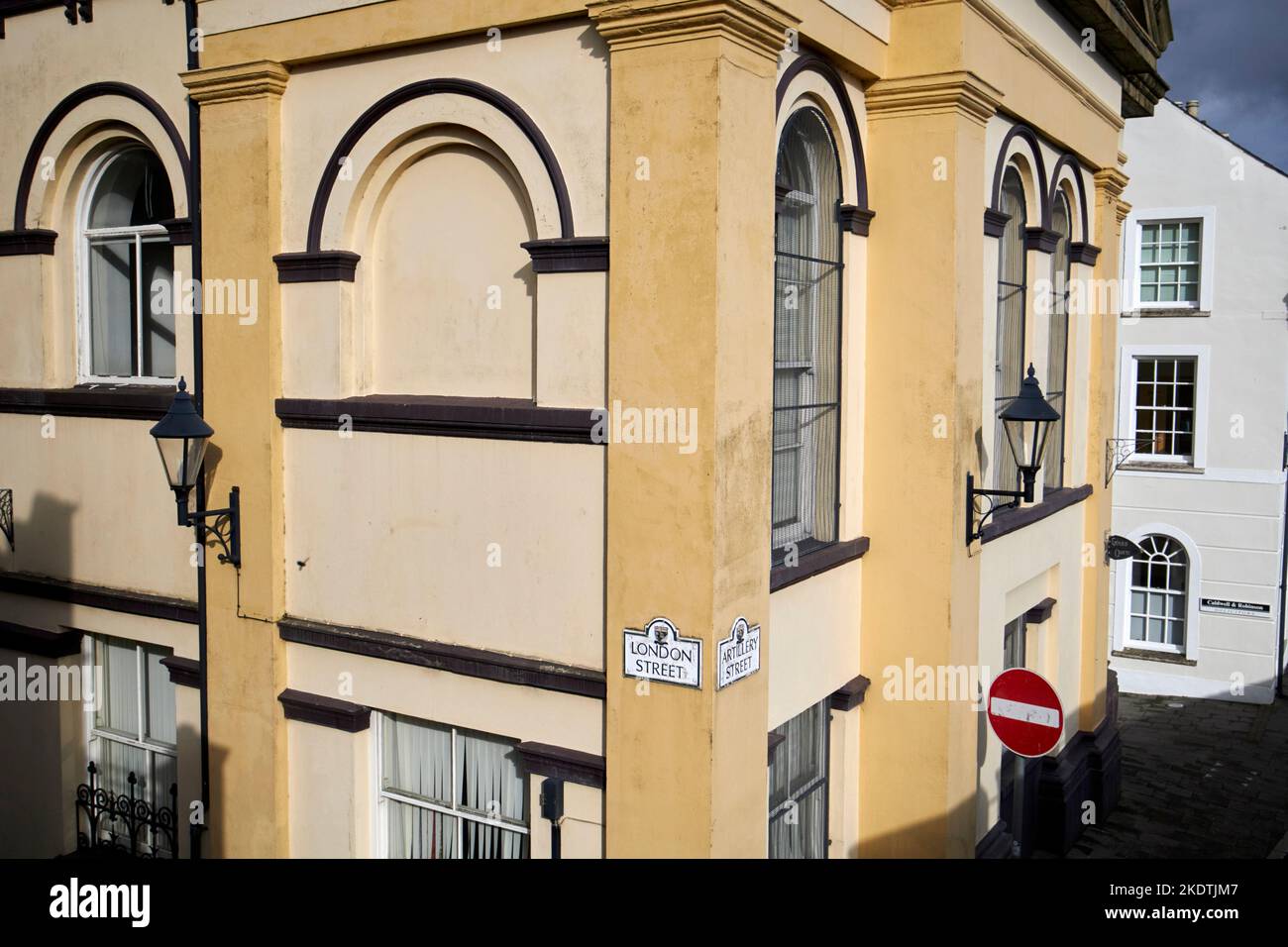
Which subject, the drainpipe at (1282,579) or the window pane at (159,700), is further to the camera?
the drainpipe at (1282,579)

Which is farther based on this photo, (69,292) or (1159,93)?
(1159,93)

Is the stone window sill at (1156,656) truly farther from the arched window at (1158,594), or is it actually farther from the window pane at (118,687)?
the window pane at (118,687)

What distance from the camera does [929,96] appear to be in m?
8.62

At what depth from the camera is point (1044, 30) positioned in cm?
1080

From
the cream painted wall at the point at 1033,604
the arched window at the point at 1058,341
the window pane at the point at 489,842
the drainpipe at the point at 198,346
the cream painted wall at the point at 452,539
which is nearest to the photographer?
the cream painted wall at the point at 452,539

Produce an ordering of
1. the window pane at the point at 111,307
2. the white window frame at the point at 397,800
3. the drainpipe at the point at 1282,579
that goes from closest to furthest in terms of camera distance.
→ the white window frame at the point at 397,800
the window pane at the point at 111,307
the drainpipe at the point at 1282,579

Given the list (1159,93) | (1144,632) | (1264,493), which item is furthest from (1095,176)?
(1144,632)

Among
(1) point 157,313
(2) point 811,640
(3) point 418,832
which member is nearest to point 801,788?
(2) point 811,640

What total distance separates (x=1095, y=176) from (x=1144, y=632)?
32.8 feet

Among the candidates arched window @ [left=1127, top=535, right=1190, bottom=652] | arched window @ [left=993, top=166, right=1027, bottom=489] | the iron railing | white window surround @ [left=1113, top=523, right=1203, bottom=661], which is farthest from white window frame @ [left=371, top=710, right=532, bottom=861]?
arched window @ [left=1127, top=535, right=1190, bottom=652]

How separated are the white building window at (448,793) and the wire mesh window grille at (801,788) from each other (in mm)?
1772

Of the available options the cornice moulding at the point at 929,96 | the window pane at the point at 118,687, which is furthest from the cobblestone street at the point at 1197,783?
the window pane at the point at 118,687

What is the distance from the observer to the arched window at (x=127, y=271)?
9.69 metres

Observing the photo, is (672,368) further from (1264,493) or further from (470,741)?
(1264,493)
